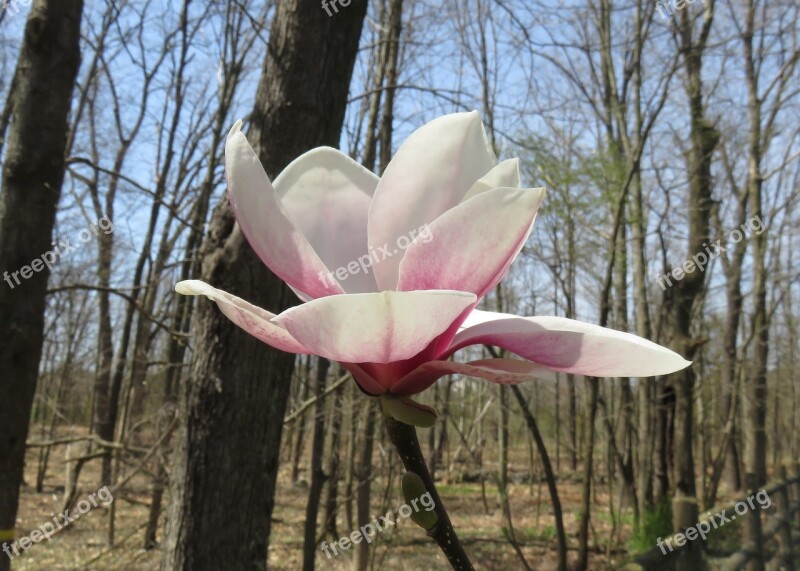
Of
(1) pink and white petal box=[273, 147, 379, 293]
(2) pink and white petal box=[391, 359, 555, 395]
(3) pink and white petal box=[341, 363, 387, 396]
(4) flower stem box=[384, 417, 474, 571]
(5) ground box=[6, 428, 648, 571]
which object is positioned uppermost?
(1) pink and white petal box=[273, 147, 379, 293]

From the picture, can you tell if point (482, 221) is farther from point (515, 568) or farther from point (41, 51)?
point (515, 568)

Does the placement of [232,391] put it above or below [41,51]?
below

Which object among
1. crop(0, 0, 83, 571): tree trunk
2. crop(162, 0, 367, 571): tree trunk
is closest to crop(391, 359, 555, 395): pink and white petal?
crop(162, 0, 367, 571): tree trunk

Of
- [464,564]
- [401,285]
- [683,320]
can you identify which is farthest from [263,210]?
[683,320]

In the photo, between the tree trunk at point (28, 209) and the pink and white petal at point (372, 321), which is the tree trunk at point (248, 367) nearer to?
the tree trunk at point (28, 209)

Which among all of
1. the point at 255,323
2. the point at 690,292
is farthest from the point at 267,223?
the point at 690,292

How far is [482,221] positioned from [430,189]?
68mm

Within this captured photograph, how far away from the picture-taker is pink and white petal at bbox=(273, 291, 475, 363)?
235 millimetres

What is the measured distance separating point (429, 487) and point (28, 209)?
183 centimetres

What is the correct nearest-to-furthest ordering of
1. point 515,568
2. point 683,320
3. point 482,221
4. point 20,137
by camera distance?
point 482,221
point 20,137
point 683,320
point 515,568

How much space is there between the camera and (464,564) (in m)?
0.27

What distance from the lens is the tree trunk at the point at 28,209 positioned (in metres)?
1.73

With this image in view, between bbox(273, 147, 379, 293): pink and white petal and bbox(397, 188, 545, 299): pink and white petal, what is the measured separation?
75 millimetres

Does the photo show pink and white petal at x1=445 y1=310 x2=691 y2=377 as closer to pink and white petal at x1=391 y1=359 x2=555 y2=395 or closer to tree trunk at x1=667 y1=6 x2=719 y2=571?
pink and white petal at x1=391 y1=359 x2=555 y2=395
